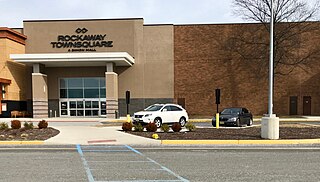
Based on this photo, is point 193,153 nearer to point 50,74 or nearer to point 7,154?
point 7,154

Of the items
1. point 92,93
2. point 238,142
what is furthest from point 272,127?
point 92,93

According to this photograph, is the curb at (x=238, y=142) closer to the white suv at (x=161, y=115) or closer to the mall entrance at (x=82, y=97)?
the white suv at (x=161, y=115)

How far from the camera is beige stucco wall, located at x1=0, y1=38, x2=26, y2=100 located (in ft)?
104

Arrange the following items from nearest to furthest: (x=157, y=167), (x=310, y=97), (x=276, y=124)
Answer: (x=157, y=167)
(x=276, y=124)
(x=310, y=97)

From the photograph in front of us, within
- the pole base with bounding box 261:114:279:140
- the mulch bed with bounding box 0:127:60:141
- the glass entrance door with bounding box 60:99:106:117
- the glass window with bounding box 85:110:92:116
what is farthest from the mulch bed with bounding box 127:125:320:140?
the glass window with bounding box 85:110:92:116

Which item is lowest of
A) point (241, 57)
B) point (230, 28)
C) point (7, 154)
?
point (7, 154)

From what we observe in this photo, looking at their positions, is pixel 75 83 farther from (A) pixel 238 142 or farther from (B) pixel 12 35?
(A) pixel 238 142

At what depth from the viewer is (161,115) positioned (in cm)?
1909

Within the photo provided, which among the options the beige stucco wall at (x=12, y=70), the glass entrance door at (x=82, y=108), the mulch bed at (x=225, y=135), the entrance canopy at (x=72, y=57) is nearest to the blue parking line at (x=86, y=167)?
the mulch bed at (x=225, y=135)

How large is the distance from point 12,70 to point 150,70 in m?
15.5

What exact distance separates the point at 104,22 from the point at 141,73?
24.7ft

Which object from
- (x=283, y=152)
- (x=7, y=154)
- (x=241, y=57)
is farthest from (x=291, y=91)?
(x=7, y=154)

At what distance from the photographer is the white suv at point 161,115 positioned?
18.5m

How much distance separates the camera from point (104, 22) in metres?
34.4
